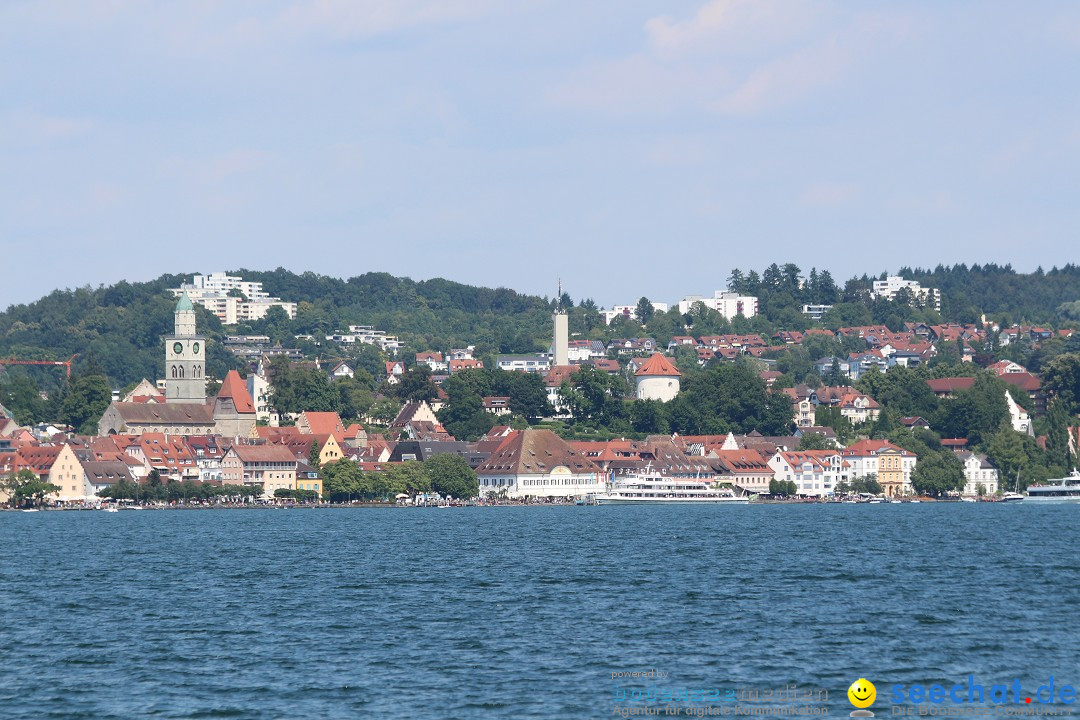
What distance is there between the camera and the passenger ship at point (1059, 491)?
12200 cm

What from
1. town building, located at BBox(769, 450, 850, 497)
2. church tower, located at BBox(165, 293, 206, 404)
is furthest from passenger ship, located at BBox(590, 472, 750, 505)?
church tower, located at BBox(165, 293, 206, 404)

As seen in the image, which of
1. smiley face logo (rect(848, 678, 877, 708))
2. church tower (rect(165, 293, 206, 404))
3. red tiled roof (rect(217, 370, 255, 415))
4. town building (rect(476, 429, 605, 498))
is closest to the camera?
smiley face logo (rect(848, 678, 877, 708))

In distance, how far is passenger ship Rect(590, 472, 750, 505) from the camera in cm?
12244

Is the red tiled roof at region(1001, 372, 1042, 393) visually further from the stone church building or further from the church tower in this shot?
the church tower

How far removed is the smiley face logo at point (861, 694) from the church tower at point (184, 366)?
117 metres

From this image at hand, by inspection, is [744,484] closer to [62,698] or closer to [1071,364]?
[1071,364]

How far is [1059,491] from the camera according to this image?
4840 inches

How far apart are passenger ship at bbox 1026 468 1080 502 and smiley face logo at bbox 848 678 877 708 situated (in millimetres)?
98670

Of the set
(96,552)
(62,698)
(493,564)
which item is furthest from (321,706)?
(96,552)

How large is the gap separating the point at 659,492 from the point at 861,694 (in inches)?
3768

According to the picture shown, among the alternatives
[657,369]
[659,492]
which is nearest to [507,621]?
[659,492]

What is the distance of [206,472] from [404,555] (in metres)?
62.3

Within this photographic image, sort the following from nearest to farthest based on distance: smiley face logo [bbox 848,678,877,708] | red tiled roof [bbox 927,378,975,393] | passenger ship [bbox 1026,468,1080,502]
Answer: smiley face logo [bbox 848,678,877,708]
passenger ship [bbox 1026,468,1080,502]
red tiled roof [bbox 927,378,975,393]

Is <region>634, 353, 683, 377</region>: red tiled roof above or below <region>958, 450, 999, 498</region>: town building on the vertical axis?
above
